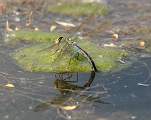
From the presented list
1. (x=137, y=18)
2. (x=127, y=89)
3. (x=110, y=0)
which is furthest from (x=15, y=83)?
(x=110, y=0)

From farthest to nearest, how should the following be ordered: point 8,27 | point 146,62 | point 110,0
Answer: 1. point 110,0
2. point 8,27
3. point 146,62

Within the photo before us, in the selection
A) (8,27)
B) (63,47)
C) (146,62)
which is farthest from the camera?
(8,27)

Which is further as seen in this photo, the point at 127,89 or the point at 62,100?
the point at 127,89

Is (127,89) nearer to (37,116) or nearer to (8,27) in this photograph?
(37,116)

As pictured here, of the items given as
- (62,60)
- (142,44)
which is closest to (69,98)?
(62,60)

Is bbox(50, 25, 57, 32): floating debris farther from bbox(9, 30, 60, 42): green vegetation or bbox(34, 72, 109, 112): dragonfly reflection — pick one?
bbox(34, 72, 109, 112): dragonfly reflection

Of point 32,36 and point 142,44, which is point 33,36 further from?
point 142,44

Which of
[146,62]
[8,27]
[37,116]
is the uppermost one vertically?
[8,27]
